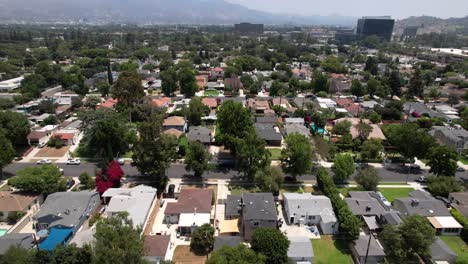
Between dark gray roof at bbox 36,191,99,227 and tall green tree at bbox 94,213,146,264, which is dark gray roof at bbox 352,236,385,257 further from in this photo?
dark gray roof at bbox 36,191,99,227

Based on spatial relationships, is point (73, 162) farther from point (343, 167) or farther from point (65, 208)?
point (343, 167)

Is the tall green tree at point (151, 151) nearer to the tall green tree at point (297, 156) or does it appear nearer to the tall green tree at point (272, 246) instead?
the tall green tree at point (297, 156)

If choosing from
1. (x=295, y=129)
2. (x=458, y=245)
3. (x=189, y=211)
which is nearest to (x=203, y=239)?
(x=189, y=211)

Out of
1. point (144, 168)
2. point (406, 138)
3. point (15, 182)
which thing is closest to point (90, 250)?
point (144, 168)

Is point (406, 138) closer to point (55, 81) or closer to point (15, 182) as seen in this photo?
point (15, 182)

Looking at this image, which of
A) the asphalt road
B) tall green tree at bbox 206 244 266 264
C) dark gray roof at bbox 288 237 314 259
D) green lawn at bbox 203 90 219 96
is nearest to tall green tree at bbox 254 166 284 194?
the asphalt road

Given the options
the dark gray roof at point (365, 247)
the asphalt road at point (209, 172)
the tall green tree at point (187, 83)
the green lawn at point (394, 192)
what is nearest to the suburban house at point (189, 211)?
the asphalt road at point (209, 172)
